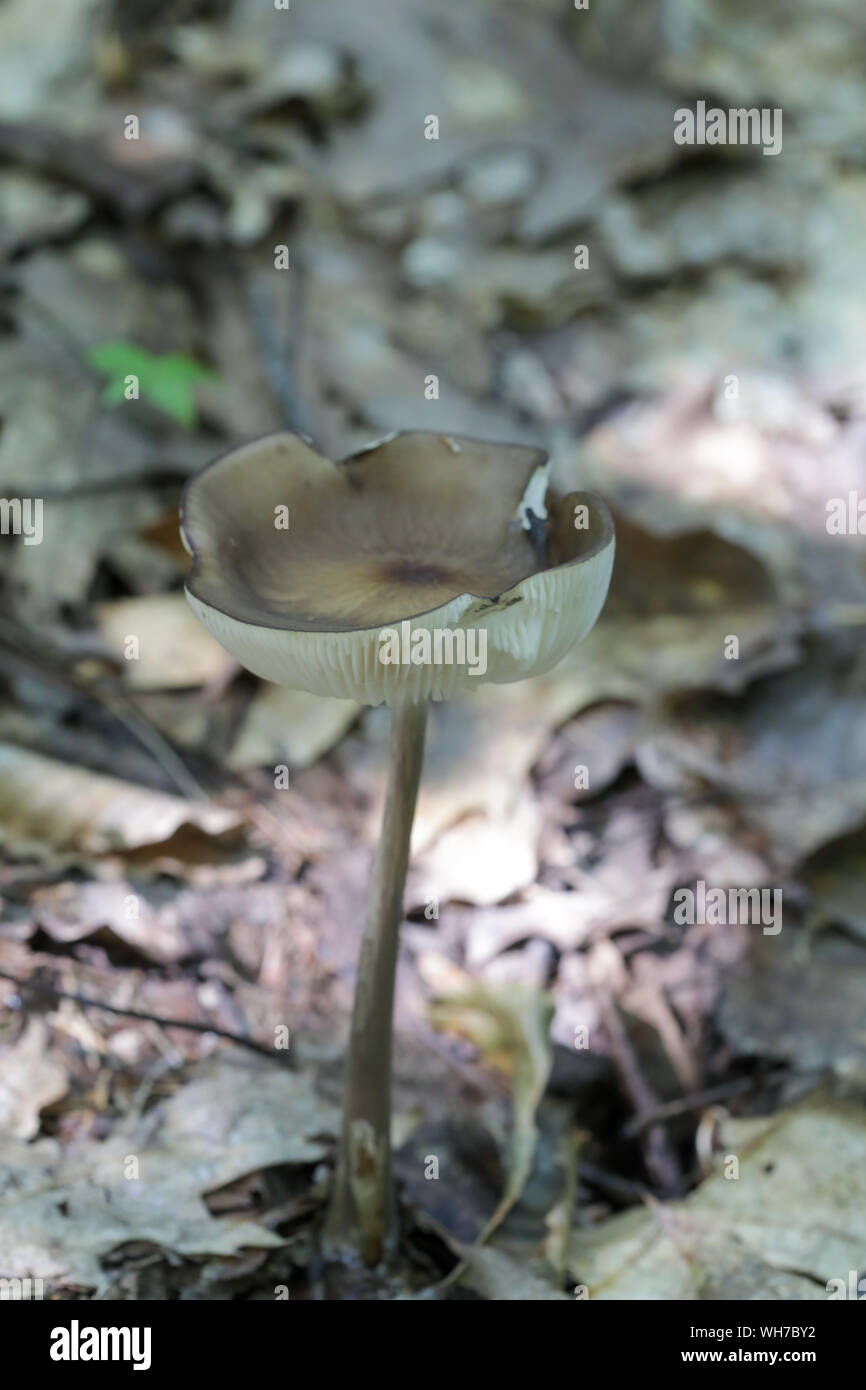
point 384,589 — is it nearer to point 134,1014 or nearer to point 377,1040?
point 377,1040

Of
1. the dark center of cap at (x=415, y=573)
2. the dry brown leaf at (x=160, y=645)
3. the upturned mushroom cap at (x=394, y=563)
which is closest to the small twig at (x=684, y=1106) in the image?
the upturned mushroom cap at (x=394, y=563)

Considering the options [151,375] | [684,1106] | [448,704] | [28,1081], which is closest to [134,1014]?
[28,1081]

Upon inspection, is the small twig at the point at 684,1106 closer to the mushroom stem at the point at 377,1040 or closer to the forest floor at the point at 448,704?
the forest floor at the point at 448,704

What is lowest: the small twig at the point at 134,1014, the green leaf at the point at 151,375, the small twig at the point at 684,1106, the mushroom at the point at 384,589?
the small twig at the point at 684,1106

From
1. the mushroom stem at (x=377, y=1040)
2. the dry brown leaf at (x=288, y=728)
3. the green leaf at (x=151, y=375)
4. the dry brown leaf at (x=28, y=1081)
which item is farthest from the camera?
the green leaf at (x=151, y=375)

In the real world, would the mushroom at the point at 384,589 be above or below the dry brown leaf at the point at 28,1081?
above

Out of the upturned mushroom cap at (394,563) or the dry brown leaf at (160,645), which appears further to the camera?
the dry brown leaf at (160,645)

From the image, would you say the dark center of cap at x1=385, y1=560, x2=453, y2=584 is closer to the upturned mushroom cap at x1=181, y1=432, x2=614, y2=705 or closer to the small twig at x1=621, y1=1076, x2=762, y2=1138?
the upturned mushroom cap at x1=181, y1=432, x2=614, y2=705

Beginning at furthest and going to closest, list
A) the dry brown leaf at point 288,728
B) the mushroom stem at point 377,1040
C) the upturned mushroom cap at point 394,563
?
the dry brown leaf at point 288,728 → the mushroom stem at point 377,1040 → the upturned mushroom cap at point 394,563
